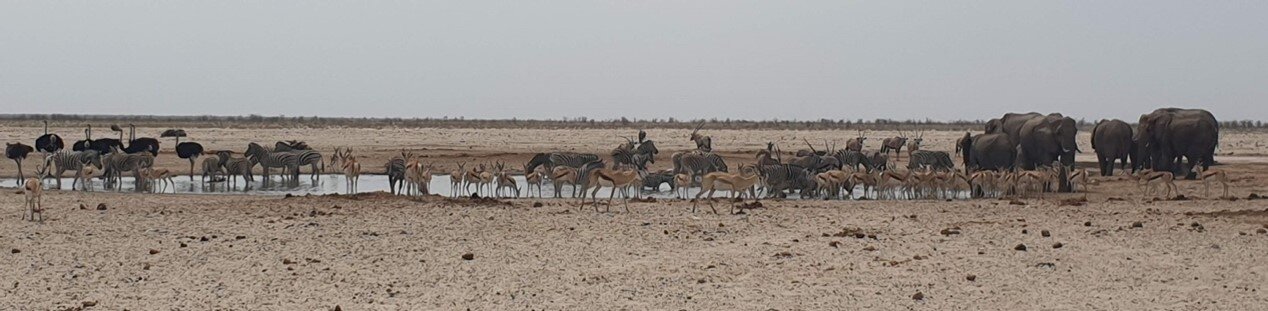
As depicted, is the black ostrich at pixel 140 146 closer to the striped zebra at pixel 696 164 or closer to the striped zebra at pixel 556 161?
the striped zebra at pixel 556 161

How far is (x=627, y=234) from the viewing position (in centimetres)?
1355

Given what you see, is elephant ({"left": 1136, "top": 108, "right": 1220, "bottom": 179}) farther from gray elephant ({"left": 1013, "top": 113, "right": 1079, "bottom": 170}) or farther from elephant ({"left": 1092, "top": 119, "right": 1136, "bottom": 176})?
gray elephant ({"left": 1013, "top": 113, "right": 1079, "bottom": 170})

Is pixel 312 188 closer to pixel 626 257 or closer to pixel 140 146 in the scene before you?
pixel 140 146

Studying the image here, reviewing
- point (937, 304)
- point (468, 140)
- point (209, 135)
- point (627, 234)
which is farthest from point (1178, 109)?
point (209, 135)

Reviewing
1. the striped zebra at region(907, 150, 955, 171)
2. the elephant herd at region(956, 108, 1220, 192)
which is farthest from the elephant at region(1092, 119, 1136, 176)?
the striped zebra at region(907, 150, 955, 171)

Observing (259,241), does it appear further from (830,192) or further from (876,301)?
(830,192)

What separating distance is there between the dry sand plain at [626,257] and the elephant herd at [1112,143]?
29.8 ft

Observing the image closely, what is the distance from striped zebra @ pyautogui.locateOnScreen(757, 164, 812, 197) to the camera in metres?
20.3

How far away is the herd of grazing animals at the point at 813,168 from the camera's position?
19672mm

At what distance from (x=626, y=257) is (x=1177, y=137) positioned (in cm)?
1842

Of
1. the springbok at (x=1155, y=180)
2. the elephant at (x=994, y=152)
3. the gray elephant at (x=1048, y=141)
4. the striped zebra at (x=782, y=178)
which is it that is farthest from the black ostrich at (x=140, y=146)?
the springbok at (x=1155, y=180)

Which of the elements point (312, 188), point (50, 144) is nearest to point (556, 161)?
point (312, 188)

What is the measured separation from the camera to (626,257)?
12.0 meters

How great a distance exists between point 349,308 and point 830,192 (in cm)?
1140
